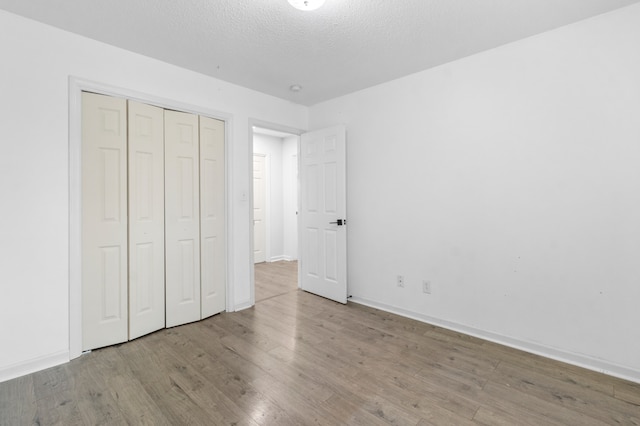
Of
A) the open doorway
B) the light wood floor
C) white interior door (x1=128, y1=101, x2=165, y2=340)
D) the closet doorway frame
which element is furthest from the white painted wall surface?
the closet doorway frame

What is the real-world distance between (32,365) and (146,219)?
1.30 metres

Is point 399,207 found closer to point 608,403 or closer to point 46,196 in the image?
point 608,403

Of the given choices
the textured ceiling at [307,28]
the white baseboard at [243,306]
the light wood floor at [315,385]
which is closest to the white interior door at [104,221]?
the light wood floor at [315,385]

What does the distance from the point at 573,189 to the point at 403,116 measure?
1.66m

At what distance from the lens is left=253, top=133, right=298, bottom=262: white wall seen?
613cm

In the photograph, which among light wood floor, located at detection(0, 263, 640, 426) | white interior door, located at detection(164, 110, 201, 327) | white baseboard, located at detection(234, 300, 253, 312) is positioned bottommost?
light wood floor, located at detection(0, 263, 640, 426)

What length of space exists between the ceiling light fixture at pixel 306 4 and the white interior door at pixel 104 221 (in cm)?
176

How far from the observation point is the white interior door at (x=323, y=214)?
3.62m

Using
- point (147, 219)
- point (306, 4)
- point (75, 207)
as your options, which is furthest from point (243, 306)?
point (306, 4)

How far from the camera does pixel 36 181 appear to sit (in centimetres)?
217

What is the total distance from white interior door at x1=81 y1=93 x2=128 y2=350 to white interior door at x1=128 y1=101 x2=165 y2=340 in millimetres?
63

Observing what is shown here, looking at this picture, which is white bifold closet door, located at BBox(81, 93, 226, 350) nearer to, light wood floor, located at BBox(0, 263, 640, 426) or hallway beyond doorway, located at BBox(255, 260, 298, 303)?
light wood floor, located at BBox(0, 263, 640, 426)

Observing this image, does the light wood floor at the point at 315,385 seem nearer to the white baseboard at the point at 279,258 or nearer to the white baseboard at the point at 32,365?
the white baseboard at the point at 32,365

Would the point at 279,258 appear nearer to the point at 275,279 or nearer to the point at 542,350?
the point at 275,279
